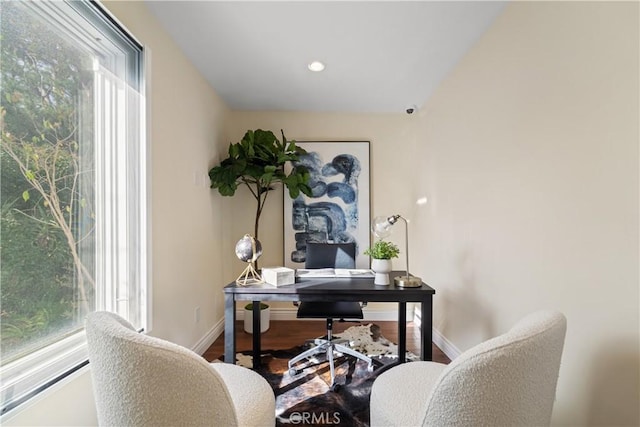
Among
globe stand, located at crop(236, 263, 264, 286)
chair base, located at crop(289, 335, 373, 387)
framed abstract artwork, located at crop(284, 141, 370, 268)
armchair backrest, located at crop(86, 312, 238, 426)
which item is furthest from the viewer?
framed abstract artwork, located at crop(284, 141, 370, 268)

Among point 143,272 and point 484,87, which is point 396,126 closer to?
point 484,87

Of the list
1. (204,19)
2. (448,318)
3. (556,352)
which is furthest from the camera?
(448,318)

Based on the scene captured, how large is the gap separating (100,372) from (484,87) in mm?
2330

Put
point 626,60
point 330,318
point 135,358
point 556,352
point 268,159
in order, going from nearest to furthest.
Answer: point 135,358
point 556,352
point 626,60
point 330,318
point 268,159

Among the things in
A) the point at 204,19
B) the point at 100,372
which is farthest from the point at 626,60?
the point at 204,19

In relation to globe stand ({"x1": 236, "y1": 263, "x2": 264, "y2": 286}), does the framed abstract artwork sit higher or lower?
higher

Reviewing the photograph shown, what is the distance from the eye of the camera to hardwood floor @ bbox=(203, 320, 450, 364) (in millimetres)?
2423

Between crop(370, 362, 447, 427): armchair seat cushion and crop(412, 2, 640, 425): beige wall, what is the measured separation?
1.97 feet

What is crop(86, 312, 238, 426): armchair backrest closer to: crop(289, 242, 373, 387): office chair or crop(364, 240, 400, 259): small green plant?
crop(364, 240, 400, 259): small green plant

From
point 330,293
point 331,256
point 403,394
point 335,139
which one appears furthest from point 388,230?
point 335,139

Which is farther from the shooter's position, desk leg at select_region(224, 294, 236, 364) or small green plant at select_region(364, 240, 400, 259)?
small green plant at select_region(364, 240, 400, 259)

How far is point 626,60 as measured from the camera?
978 millimetres

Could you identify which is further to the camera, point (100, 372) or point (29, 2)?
point (29, 2)

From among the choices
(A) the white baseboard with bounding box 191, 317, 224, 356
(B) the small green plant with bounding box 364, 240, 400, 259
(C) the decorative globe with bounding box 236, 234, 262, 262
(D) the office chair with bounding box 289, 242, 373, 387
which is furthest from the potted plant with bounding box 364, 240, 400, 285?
(A) the white baseboard with bounding box 191, 317, 224, 356
